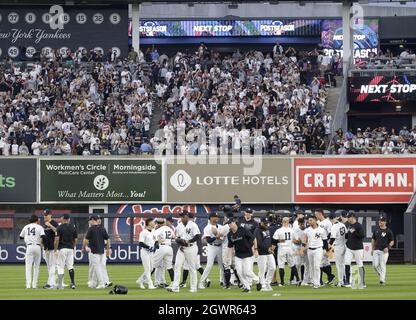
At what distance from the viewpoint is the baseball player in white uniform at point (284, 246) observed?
27.3 m

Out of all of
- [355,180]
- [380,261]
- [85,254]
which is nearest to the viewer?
[380,261]

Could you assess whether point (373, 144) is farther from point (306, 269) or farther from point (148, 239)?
point (148, 239)

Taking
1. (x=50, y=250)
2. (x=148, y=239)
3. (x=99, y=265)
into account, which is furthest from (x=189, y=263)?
(x=50, y=250)

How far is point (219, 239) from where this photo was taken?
85.2 feet

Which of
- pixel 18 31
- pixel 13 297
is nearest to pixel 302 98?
pixel 18 31

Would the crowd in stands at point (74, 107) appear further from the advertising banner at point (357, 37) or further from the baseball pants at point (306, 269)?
the advertising banner at point (357, 37)

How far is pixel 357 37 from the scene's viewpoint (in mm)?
65438

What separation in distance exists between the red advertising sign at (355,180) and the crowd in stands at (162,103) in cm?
119

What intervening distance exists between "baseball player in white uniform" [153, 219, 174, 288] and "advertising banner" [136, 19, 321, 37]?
115 feet

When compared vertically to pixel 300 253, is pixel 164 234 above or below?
above

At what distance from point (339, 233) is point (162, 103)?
20284mm

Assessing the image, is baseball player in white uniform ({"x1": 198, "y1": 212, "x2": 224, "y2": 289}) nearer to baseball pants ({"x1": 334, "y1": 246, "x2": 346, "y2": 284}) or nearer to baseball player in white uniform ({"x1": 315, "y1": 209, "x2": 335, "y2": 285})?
baseball player in white uniform ({"x1": 315, "y1": 209, "x2": 335, "y2": 285})
